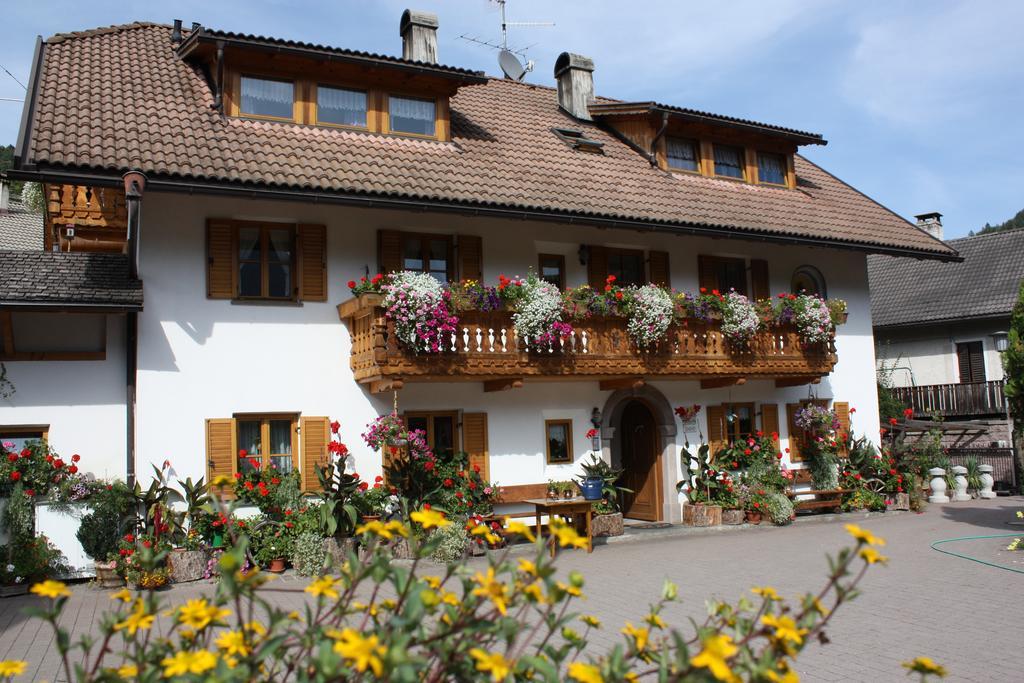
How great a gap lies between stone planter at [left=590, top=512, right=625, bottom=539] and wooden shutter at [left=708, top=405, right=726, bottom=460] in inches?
116

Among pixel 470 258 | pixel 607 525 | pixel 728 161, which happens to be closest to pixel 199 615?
pixel 470 258

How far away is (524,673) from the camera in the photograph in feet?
9.93

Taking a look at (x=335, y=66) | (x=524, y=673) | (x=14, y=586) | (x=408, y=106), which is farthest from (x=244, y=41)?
(x=524, y=673)

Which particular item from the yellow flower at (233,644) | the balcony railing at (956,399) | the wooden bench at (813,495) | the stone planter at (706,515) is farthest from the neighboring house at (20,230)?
the yellow flower at (233,644)

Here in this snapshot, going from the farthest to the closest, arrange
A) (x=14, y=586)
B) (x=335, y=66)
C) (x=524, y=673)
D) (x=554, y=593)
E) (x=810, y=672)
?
(x=335, y=66) < (x=14, y=586) < (x=810, y=672) < (x=524, y=673) < (x=554, y=593)

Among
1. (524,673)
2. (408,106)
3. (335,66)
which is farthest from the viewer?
(408,106)

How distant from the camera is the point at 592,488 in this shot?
48.4ft

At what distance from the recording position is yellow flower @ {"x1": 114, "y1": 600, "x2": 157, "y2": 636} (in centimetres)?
270

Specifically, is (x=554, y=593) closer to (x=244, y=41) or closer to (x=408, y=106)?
(x=244, y=41)

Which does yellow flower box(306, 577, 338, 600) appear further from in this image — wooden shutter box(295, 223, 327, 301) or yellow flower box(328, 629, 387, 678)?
wooden shutter box(295, 223, 327, 301)

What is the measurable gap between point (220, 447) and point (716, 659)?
450 inches

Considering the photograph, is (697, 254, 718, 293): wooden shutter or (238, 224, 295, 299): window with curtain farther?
(697, 254, 718, 293): wooden shutter

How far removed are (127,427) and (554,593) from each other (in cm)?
1117

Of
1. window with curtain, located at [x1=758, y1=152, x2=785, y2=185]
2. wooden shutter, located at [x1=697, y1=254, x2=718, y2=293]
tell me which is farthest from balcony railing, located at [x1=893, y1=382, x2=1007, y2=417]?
wooden shutter, located at [x1=697, y1=254, x2=718, y2=293]
